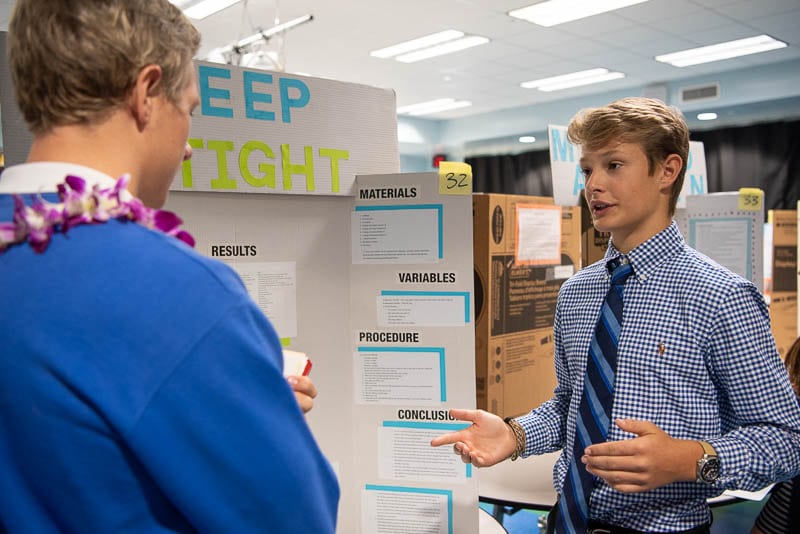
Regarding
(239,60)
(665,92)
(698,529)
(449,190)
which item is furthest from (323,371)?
(665,92)

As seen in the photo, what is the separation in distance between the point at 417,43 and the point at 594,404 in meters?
5.34

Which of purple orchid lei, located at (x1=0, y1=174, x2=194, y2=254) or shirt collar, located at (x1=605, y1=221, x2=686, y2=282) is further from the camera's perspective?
shirt collar, located at (x1=605, y1=221, x2=686, y2=282)

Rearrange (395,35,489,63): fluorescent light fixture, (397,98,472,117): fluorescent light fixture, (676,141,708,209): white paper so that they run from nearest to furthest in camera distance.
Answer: (676,141,708,209): white paper
(395,35,489,63): fluorescent light fixture
(397,98,472,117): fluorescent light fixture

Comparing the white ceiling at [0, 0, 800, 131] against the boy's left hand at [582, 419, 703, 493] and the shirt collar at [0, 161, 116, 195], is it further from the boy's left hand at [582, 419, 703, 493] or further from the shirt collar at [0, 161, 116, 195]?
the shirt collar at [0, 161, 116, 195]

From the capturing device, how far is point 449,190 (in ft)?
4.77

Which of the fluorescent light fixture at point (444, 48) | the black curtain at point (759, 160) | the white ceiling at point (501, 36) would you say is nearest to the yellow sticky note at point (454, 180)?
the white ceiling at point (501, 36)

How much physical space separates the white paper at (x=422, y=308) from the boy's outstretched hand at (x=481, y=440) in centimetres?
25

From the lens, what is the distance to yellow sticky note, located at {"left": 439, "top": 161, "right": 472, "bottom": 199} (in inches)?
57.0

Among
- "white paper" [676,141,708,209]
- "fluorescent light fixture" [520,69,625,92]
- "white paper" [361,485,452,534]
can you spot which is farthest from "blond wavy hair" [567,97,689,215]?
"fluorescent light fixture" [520,69,625,92]

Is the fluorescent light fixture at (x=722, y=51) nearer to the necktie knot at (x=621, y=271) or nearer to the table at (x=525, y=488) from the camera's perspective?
the table at (x=525, y=488)

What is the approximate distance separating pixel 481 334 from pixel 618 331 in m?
0.95

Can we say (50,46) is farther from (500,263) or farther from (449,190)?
(500,263)

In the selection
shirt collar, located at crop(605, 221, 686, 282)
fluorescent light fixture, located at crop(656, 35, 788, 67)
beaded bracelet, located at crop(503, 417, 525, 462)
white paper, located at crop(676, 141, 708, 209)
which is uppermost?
fluorescent light fixture, located at crop(656, 35, 788, 67)

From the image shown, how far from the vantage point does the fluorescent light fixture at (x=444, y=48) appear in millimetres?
5871
